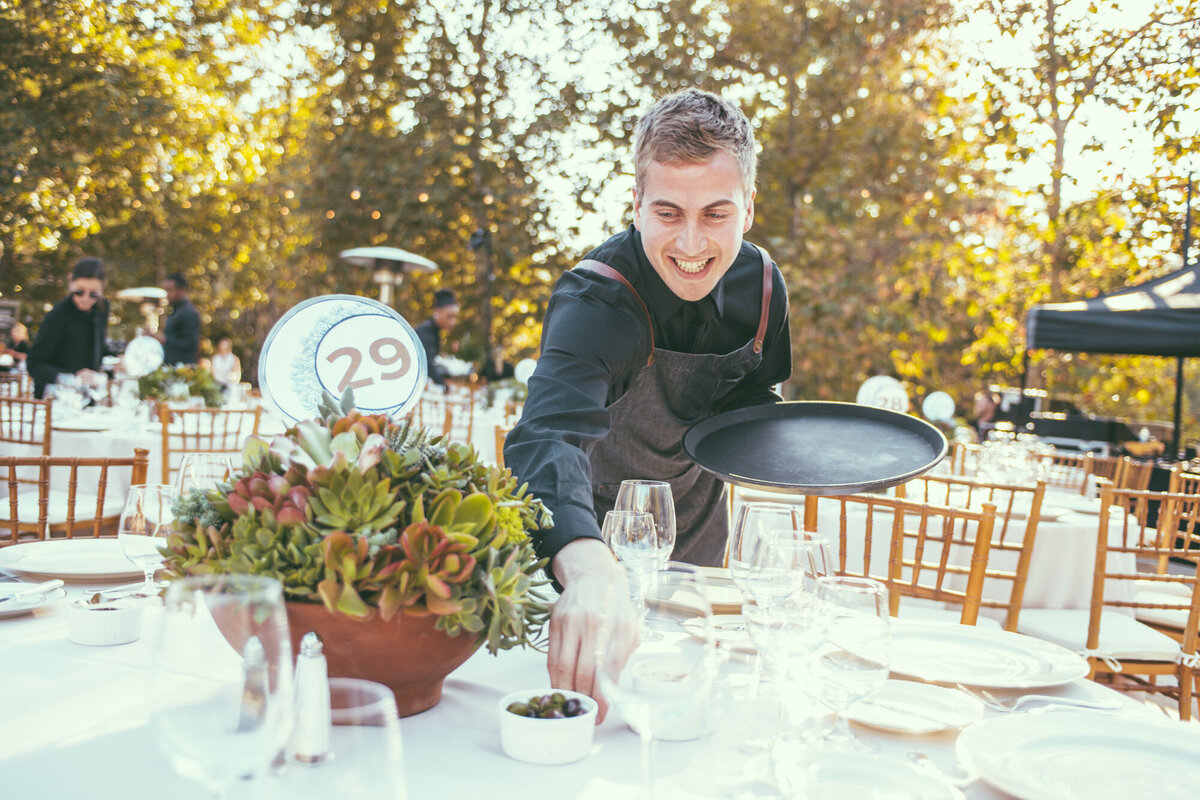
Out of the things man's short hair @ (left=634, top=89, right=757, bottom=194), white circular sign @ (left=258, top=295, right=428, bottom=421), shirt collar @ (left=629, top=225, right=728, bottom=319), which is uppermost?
man's short hair @ (left=634, top=89, right=757, bottom=194)

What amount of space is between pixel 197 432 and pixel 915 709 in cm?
410

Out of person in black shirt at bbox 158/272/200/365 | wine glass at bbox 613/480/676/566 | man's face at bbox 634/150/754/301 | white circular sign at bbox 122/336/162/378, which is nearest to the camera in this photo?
wine glass at bbox 613/480/676/566

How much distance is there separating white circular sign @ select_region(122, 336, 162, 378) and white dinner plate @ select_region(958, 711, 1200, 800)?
5663 mm

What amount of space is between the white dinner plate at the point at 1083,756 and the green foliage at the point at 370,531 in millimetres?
499

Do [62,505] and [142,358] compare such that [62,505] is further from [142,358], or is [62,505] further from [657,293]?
[657,293]

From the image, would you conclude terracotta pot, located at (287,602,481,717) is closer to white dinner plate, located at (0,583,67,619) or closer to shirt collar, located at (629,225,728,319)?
white dinner plate, located at (0,583,67,619)

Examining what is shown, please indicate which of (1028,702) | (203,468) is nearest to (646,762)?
(1028,702)

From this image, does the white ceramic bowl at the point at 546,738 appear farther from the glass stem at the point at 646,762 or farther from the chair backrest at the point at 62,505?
Result: the chair backrest at the point at 62,505

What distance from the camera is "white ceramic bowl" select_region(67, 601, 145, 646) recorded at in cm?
118

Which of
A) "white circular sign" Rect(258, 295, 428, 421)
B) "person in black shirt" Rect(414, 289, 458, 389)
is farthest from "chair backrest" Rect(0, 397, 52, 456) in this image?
"person in black shirt" Rect(414, 289, 458, 389)

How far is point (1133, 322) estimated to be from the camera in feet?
18.0

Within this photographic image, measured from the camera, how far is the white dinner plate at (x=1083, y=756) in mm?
899

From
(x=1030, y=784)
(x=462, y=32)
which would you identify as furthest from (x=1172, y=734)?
(x=462, y=32)

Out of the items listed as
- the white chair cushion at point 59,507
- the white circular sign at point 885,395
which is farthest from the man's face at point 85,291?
the white circular sign at point 885,395
